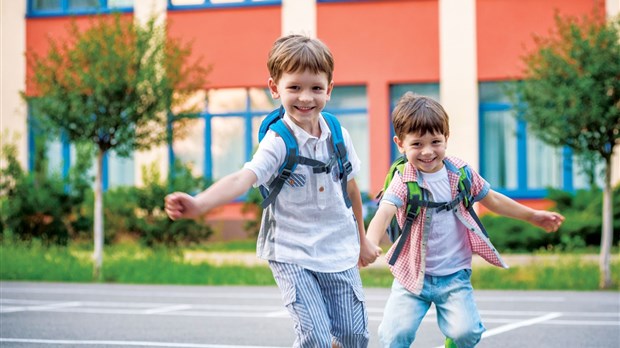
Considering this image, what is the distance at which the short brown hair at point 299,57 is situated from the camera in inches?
202

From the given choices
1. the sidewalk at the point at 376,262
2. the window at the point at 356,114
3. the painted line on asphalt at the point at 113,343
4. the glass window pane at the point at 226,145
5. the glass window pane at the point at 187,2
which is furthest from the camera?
the glass window pane at the point at 226,145

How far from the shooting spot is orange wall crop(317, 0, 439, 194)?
2422 cm

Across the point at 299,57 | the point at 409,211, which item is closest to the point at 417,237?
the point at 409,211

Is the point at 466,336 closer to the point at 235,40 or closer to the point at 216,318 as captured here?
the point at 216,318

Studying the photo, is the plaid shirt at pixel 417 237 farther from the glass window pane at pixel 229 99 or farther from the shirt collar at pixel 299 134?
the glass window pane at pixel 229 99

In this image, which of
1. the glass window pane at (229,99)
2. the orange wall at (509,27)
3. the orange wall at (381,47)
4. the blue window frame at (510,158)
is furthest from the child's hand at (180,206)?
the glass window pane at (229,99)

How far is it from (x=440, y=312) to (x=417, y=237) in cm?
42

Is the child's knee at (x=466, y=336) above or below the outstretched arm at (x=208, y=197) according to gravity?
below

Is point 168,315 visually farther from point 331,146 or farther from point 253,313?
point 331,146

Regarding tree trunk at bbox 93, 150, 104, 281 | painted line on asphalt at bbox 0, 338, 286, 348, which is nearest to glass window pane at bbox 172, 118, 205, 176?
tree trunk at bbox 93, 150, 104, 281

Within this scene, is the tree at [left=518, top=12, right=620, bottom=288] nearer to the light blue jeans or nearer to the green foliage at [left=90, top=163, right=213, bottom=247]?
the green foliage at [left=90, top=163, right=213, bottom=247]

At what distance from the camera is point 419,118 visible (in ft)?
19.1

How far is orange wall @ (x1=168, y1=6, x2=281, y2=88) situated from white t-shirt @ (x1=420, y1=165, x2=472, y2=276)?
19294mm

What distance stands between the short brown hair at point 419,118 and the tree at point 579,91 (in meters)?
9.35
